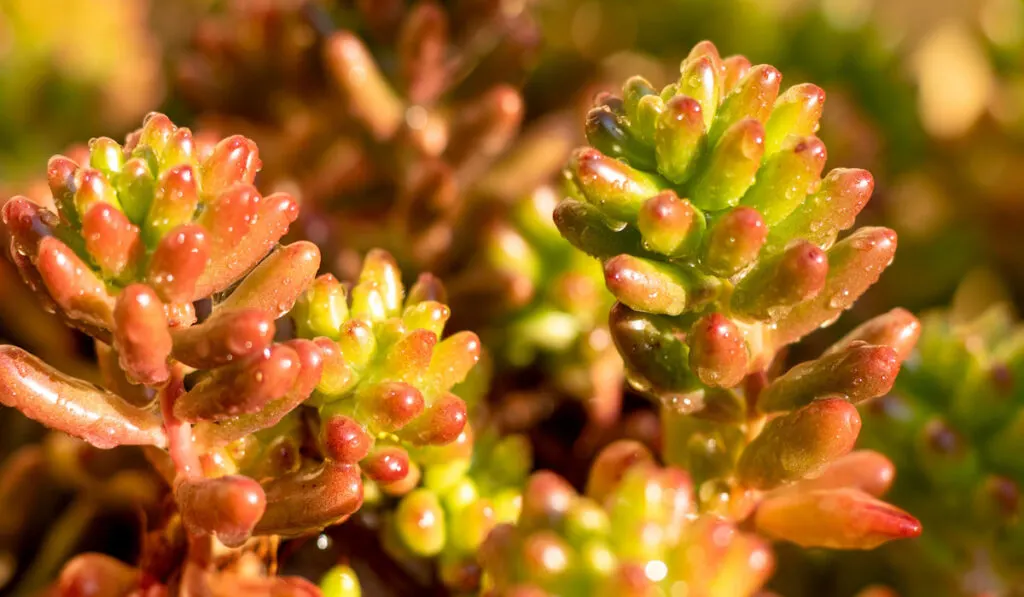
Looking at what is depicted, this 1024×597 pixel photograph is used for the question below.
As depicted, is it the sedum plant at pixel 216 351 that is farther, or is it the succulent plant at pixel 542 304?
the succulent plant at pixel 542 304

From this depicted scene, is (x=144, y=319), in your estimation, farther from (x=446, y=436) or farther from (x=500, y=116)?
(x=500, y=116)

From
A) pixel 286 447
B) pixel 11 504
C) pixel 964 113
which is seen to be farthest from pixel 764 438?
pixel 964 113

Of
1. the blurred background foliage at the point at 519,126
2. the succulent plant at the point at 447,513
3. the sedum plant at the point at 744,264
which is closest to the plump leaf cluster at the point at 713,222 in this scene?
the sedum plant at the point at 744,264

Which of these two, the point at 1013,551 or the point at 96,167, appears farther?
the point at 1013,551

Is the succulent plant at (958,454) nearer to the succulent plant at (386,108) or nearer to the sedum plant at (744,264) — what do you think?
the sedum plant at (744,264)

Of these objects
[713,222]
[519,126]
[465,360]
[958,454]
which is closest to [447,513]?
[465,360]

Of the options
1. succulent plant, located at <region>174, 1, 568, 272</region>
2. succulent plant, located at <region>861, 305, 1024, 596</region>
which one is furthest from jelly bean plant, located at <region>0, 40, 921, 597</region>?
succulent plant, located at <region>174, 1, 568, 272</region>
